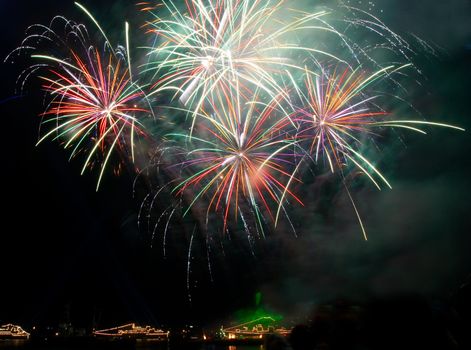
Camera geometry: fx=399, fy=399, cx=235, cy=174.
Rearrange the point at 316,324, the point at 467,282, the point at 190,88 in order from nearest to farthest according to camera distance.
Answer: the point at 467,282 < the point at 316,324 < the point at 190,88

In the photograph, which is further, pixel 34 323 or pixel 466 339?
pixel 34 323

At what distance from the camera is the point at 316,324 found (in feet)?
23.2

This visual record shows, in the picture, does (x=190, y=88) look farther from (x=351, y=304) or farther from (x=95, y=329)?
(x=95, y=329)

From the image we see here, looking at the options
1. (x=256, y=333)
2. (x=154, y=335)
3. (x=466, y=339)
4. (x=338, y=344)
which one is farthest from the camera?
(x=154, y=335)

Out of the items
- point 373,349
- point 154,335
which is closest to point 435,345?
point 373,349

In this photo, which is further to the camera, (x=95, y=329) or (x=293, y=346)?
(x=95, y=329)

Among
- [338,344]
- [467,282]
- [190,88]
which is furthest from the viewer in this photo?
[190,88]

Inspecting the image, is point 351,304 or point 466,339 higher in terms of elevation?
point 351,304

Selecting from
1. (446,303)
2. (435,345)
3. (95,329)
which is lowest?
(435,345)

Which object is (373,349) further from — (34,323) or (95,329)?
(34,323)

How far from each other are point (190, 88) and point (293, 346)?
498 inches

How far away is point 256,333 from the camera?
346 feet

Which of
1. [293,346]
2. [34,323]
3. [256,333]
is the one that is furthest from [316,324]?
[34,323]

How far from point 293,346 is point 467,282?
567cm
